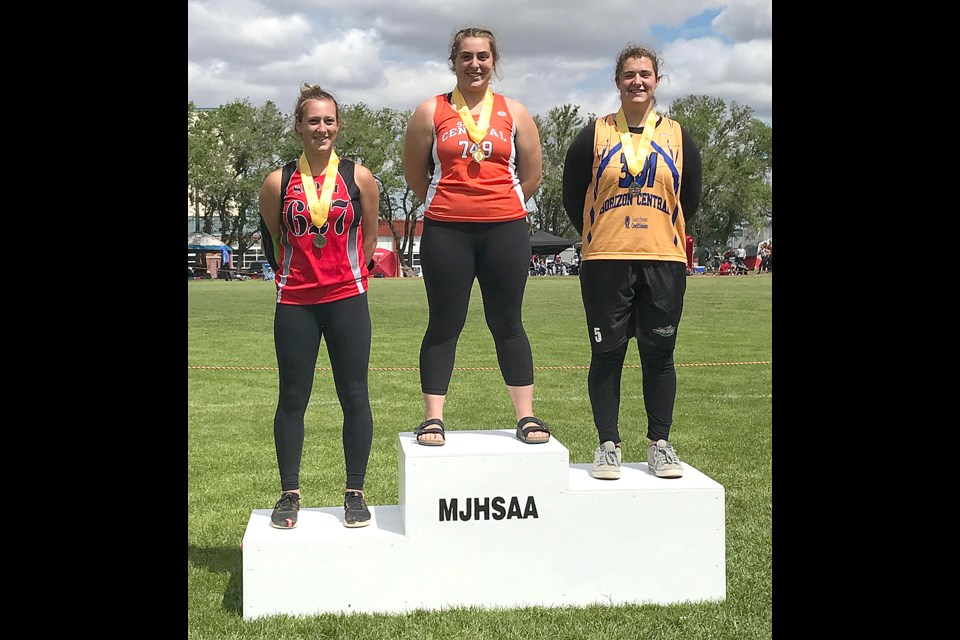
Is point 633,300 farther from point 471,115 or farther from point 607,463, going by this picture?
point 471,115

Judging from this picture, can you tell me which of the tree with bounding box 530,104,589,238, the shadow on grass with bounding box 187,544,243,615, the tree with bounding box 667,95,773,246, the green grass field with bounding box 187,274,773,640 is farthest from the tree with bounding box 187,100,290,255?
the shadow on grass with bounding box 187,544,243,615

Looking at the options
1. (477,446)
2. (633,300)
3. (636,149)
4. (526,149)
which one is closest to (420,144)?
(526,149)

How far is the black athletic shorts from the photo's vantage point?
3.85 metres

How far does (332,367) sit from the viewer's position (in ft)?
12.0

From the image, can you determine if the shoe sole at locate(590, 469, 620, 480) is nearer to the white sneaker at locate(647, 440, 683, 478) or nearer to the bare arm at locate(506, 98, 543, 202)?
the white sneaker at locate(647, 440, 683, 478)

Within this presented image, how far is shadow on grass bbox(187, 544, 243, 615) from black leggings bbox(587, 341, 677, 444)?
1.67 m

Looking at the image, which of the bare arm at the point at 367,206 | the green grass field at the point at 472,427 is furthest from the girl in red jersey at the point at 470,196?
the green grass field at the point at 472,427

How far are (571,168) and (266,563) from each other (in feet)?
6.76

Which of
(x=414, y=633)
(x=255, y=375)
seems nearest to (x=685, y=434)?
(x=414, y=633)

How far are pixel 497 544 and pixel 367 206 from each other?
1.46m

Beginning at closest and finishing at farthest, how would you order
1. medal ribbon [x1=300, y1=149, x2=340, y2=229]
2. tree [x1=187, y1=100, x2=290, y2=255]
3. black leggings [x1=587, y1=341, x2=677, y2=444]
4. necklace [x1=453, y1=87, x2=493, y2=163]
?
medal ribbon [x1=300, y1=149, x2=340, y2=229], necklace [x1=453, y1=87, x2=493, y2=163], black leggings [x1=587, y1=341, x2=677, y2=444], tree [x1=187, y1=100, x2=290, y2=255]

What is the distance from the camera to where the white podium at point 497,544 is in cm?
355

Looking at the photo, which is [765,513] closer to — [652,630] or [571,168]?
[652,630]

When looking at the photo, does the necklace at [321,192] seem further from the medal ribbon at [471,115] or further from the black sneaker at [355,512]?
the black sneaker at [355,512]
